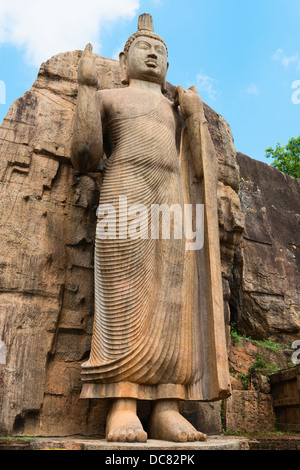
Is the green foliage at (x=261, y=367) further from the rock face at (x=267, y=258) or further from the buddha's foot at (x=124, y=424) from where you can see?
the buddha's foot at (x=124, y=424)

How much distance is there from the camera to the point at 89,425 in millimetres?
3889

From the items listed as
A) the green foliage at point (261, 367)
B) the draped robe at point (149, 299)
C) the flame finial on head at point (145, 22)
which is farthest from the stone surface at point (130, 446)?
the flame finial on head at point (145, 22)

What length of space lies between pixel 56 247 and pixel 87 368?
123 cm

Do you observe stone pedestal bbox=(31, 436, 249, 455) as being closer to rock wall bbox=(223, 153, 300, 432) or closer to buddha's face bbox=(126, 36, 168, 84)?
rock wall bbox=(223, 153, 300, 432)

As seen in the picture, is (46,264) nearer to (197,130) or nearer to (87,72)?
(87,72)

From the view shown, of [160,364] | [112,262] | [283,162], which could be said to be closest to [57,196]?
[112,262]

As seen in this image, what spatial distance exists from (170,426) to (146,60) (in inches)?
127

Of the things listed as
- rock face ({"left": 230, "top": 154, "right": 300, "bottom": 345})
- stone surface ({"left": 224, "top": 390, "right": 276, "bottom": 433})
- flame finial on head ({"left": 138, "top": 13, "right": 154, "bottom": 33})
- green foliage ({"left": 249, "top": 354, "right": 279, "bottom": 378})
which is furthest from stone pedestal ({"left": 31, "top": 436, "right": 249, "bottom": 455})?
flame finial on head ({"left": 138, "top": 13, "right": 154, "bottom": 33})

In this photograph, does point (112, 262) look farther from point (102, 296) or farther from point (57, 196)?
point (57, 196)

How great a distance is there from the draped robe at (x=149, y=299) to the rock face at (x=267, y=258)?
7.10 ft

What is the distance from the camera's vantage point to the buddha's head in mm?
4531

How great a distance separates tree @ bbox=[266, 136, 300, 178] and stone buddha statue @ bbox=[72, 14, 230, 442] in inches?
432

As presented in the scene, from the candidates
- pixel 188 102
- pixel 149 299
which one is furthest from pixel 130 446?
pixel 188 102

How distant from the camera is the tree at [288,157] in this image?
14.9 meters
